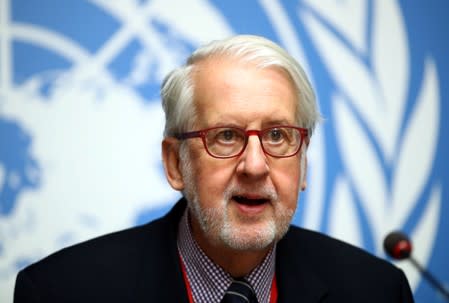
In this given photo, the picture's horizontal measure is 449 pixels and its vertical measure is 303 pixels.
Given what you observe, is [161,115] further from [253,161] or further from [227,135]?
[253,161]

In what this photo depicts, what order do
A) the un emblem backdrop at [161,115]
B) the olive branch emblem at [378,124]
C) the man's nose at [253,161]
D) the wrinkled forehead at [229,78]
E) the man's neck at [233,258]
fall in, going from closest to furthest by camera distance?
the man's nose at [253,161], the wrinkled forehead at [229,78], the man's neck at [233,258], the un emblem backdrop at [161,115], the olive branch emblem at [378,124]

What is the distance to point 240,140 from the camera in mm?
1861

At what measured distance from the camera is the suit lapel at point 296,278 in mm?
2102

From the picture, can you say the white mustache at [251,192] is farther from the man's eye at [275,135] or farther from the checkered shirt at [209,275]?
the checkered shirt at [209,275]

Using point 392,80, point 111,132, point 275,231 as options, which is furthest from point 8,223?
point 392,80

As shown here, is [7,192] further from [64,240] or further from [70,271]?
[70,271]

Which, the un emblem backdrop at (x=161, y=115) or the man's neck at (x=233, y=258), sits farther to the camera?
the un emblem backdrop at (x=161, y=115)

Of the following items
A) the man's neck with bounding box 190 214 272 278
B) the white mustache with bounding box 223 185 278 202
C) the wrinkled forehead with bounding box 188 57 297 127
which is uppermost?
the wrinkled forehead with bounding box 188 57 297 127

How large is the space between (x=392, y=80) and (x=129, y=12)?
1492mm

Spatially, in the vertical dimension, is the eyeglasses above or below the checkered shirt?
above

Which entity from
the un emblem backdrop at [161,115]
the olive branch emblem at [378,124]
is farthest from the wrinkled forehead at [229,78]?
the olive branch emblem at [378,124]

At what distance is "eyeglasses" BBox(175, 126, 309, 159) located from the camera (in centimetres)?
186

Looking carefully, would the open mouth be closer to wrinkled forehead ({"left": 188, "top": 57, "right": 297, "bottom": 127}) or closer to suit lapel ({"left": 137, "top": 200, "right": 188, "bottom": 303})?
wrinkled forehead ({"left": 188, "top": 57, "right": 297, "bottom": 127})

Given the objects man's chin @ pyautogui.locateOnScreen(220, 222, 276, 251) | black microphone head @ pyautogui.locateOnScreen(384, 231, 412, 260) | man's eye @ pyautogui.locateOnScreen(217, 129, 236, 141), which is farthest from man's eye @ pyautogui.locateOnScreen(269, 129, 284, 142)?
black microphone head @ pyautogui.locateOnScreen(384, 231, 412, 260)
